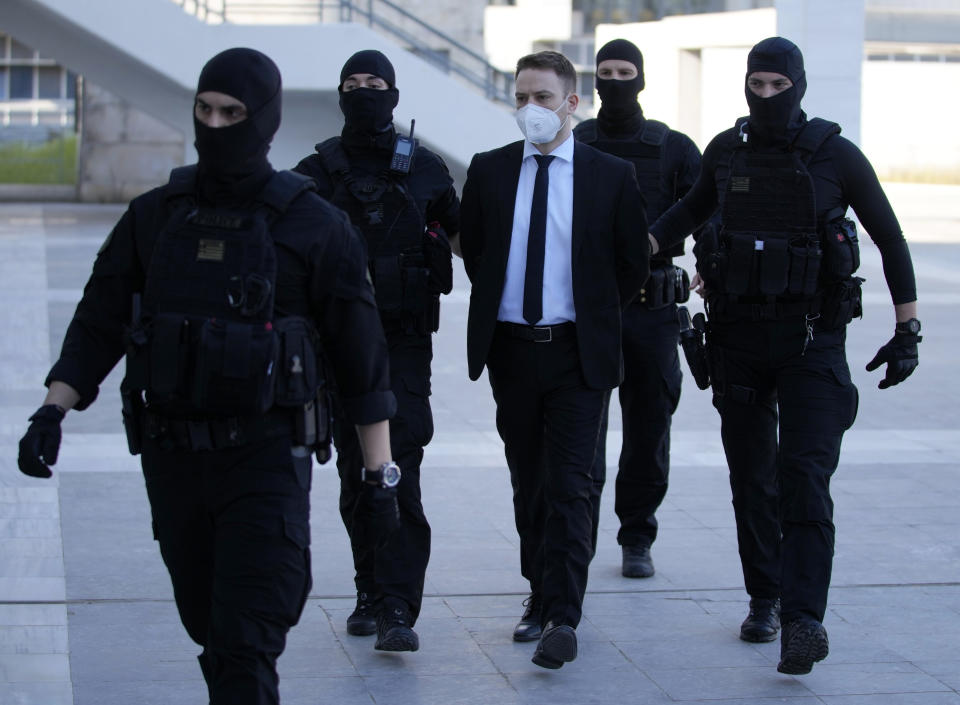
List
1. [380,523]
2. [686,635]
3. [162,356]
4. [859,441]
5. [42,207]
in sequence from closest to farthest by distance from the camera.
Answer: [162,356] < [380,523] < [686,635] < [859,441] < [42,207]

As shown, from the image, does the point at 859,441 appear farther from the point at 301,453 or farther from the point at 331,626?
the point at 301,453

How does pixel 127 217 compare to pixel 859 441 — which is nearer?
pixel 127 217

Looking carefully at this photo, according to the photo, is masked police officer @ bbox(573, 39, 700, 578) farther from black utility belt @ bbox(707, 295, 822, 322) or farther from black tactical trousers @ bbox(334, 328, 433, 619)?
black tactical trousers @ bbox(334, 328, 433, 619)

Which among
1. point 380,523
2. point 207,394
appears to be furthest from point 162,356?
point 380,523

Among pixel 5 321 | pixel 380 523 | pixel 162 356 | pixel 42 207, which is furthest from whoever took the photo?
pixel 42 207

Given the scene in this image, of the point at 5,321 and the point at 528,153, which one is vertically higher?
the point at 528,153

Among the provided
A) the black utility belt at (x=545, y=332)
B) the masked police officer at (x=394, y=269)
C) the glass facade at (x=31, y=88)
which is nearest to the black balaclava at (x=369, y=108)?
the masked police officer at (x=394, y=269)

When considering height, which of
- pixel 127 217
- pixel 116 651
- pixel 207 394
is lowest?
pixel 116 651

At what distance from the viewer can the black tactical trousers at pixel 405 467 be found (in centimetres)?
489

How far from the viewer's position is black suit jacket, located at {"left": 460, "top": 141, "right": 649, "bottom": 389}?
477 centimetres

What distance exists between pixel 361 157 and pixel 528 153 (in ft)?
1.94

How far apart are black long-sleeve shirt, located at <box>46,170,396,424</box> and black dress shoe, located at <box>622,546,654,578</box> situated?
2520 mm

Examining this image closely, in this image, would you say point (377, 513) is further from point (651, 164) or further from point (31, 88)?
point (31, 88)

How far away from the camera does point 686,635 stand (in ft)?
16.8
